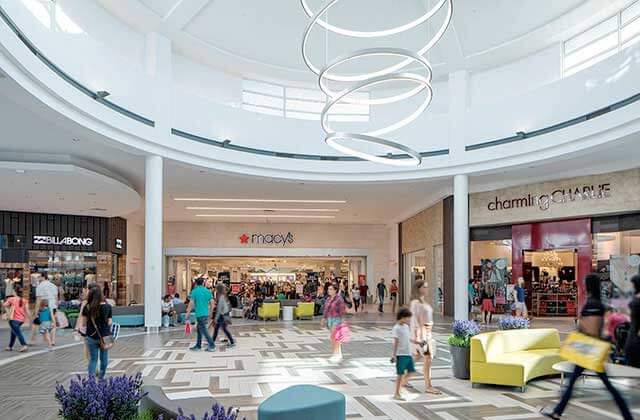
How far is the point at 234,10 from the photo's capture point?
49.4 ft

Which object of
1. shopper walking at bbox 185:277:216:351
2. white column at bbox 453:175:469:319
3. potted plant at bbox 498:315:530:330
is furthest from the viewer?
white column at bbox 453:175:469:319

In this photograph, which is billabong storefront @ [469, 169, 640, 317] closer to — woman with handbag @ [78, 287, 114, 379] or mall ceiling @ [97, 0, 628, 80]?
mall ceiling @ [97, 0, 628, 80]

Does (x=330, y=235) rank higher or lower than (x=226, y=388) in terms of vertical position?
higher

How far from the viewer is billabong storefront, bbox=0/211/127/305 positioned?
22.3 metres

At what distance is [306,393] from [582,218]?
15003mm

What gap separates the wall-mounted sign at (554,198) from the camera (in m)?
16.0

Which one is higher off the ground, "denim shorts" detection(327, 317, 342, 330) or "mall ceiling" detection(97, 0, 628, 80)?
"mall ceiling" detection(97, 0, 628, 80)

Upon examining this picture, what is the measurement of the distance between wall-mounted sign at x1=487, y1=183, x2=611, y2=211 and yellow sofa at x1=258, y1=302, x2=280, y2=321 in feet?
27.3

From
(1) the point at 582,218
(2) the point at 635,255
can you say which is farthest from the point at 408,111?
(2) the point at 635,255

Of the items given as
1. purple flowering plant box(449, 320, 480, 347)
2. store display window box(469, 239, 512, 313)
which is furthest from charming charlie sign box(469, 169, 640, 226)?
purple flowering plant box(449, 320, 480, 347)

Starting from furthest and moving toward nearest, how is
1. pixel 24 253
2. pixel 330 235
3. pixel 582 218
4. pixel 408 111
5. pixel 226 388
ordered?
pixel 330 235, pixel 24 253, pixel 408 111, pixel 582 218, pixel 226 388

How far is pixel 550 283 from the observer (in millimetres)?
19891

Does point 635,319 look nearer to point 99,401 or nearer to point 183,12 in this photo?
point 99,401

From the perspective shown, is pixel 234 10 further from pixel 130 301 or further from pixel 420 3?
pixel 130 301
